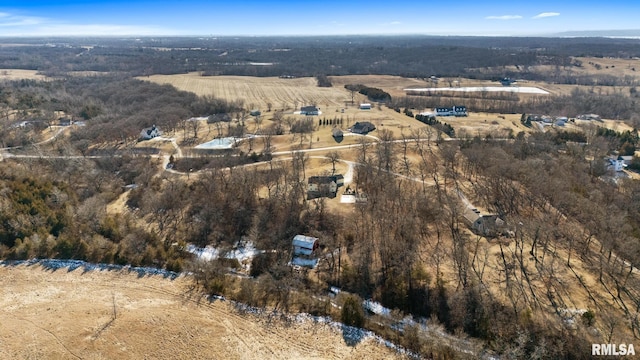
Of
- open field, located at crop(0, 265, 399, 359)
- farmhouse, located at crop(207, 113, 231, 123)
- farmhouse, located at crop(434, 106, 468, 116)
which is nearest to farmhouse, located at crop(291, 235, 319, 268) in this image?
open field, located at crop(0, 265, 399, 359)

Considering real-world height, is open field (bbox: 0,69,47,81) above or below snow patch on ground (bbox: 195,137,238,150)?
above

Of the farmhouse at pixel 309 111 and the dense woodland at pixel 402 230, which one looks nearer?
the dense woodland at pixel 402 230

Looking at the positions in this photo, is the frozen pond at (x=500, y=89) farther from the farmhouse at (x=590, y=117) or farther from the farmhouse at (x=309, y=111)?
the farmhouse at (x=309, y=111)

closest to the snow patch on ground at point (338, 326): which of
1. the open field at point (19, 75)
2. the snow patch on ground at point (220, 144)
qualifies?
the snow patch on ground at point (220, 144)

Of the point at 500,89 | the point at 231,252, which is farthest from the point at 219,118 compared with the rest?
the point at 500,89

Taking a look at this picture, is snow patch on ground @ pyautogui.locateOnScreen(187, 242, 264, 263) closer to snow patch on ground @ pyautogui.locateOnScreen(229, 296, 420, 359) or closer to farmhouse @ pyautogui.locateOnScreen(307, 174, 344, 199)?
snow patch on ground @ pyautogui.locateOnScreen(229, 296, 420, 359)

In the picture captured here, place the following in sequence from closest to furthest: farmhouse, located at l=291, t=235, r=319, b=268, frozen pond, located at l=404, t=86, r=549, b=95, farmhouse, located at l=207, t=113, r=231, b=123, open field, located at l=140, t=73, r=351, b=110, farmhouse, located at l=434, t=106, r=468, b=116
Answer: farmhouse, located at l=291, t=235, r=319, b=268, farmhouse, located at l=207, t=113, r=231, b=123, farmhouse, located at l=434, t=106, r=468, b=116, open field, located at l=140, t=73, r=351, b=110, frozen pond, located at l=404, t=86, r=549, b=95

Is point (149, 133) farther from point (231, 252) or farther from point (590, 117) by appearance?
point (590, 117)
